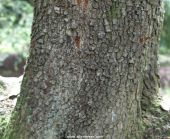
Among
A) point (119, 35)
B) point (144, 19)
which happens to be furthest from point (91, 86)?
point (144, 19)

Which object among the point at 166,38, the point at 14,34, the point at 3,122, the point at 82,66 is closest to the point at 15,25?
the point at 14,34

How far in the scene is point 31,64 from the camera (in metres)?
2.57

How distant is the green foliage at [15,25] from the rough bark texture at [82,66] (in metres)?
3.71

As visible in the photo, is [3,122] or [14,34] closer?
[3,122]

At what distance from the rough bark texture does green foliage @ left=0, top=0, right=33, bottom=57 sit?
3.71m

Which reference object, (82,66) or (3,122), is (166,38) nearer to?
(3,122)

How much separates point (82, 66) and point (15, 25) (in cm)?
529

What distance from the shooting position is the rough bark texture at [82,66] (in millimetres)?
2441

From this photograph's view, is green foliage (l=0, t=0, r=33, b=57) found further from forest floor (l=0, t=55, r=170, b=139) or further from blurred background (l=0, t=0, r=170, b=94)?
forest floor (l=0, t=55, r=170, b=139)

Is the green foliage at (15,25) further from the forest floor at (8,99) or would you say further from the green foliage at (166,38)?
the green foliage at (166,38)

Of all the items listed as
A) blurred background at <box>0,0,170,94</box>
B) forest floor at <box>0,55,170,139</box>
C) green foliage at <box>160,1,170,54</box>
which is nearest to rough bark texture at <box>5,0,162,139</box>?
forest floor at <box>0,55,170,139</box>

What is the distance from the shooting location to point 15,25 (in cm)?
757

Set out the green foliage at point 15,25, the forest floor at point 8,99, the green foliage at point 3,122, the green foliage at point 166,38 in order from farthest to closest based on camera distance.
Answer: the green foliage at point 166,38
the green foliage at point 15,25
the forest floor at point 8,99
the green foliage at point 3,122

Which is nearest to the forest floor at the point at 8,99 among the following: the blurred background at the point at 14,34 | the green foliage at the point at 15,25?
the green foliage at the point at 15,25
